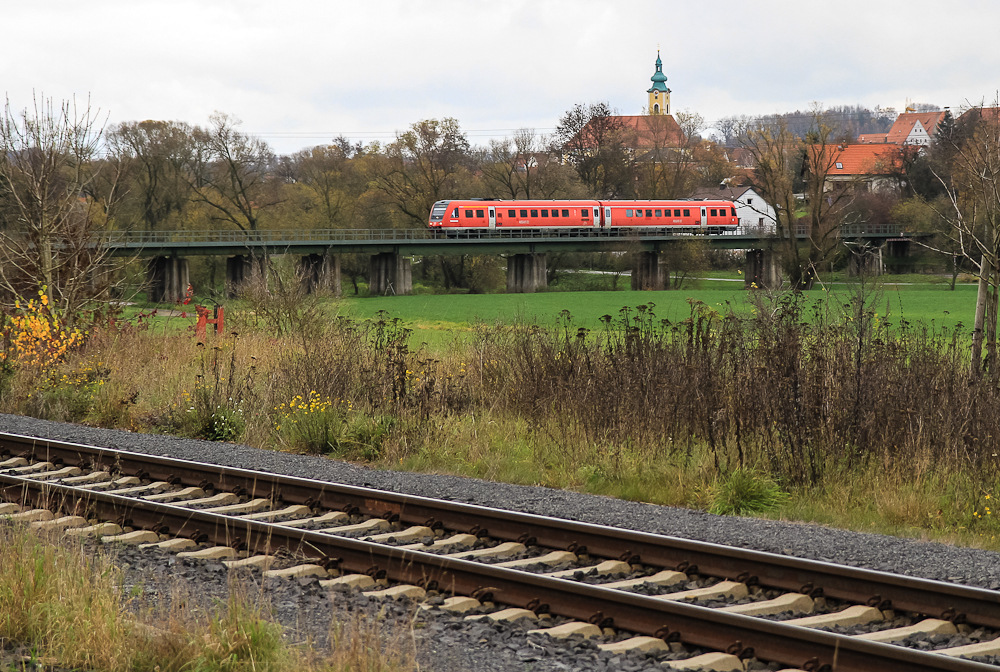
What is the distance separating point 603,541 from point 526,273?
6653 centimetres

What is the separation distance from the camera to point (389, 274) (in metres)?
70.9

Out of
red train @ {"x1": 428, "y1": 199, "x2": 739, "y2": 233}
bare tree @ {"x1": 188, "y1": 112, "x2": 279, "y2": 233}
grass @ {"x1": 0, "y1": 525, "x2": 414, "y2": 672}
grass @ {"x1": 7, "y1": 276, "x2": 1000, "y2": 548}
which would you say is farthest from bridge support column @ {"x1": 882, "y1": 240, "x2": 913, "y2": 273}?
grass @ {"x1": 0, "y1": 525, "x2": 414, "y2": 672}

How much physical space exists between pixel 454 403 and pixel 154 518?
524 cm

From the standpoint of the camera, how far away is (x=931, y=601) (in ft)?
19.4

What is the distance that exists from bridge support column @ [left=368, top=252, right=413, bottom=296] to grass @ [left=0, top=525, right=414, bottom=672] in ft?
210

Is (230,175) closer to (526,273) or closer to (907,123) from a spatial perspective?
(526,273)

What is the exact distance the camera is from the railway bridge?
67.3 meters

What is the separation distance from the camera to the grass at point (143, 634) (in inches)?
187

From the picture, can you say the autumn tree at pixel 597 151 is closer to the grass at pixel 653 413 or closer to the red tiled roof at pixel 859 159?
the red tiled roof at pixel 859 159

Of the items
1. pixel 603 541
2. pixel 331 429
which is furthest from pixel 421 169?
pixel 603 541

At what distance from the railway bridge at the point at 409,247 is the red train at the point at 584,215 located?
74 centimetres

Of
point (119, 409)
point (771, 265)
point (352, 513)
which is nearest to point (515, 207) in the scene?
point (771, 265)

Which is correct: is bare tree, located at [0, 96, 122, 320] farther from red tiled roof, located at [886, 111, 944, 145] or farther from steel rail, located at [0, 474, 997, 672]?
red tiled roof, located at [886, 111, 944, 145]

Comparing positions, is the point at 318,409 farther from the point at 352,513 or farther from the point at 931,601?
the point at 931,601
